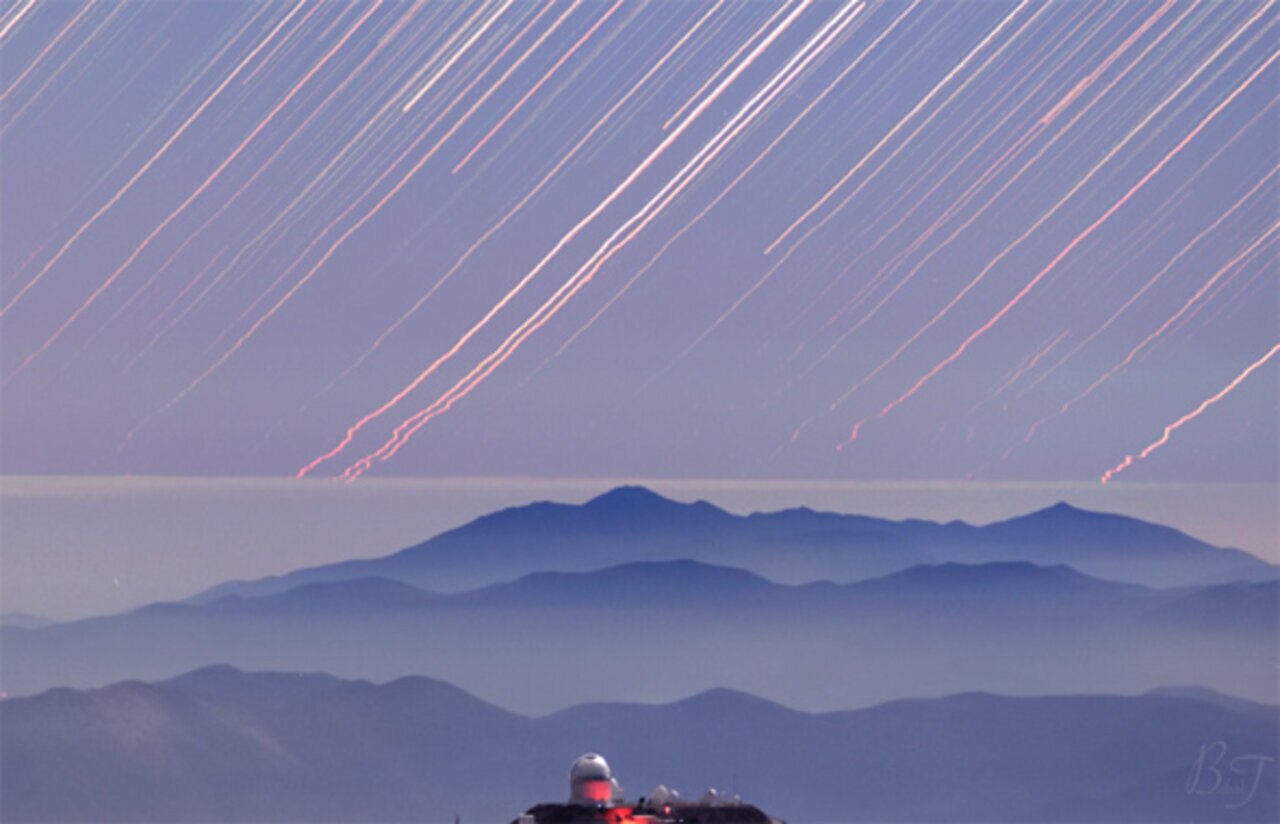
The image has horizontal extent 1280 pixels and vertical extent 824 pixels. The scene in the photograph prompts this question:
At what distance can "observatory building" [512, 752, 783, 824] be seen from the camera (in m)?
138

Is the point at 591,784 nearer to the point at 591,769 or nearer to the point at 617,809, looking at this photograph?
the point at 591,769

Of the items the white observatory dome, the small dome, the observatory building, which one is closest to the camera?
the observatory building

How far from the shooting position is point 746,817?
139 metres

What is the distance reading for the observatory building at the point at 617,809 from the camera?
5443 inches

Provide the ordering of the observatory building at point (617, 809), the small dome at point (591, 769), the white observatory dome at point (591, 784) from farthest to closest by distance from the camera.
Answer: the small dome at point (591, 769) → the white observatory dome at point (591, 784) → the observatory building at point (617, 809)

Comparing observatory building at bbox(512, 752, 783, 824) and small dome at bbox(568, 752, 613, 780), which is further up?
small dome at bbox(568, 752, 613, 780)

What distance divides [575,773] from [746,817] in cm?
1061

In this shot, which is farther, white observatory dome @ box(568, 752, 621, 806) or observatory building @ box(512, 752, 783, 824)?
white observatory dome @ box(568, 752, 621, 806)

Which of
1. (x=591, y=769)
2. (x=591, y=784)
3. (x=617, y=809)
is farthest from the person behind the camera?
(x=591, y=769)

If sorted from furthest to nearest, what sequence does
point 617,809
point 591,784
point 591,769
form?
point 591,769 < point 591,784 < point 617,809

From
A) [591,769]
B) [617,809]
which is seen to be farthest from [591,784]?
[617,809]

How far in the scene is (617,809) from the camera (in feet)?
460

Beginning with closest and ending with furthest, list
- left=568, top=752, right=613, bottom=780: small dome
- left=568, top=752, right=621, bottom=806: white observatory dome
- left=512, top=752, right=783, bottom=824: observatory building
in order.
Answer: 1. left=512, top=752, right=783, bottom=824: observatory building
2. left=568, top=752, right=621, bottom=806: white observatory dome
3. left=568, top=752, right=613, bottom=780: small dome

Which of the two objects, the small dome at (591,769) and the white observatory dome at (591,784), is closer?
the white observatory dome at (591,784)
